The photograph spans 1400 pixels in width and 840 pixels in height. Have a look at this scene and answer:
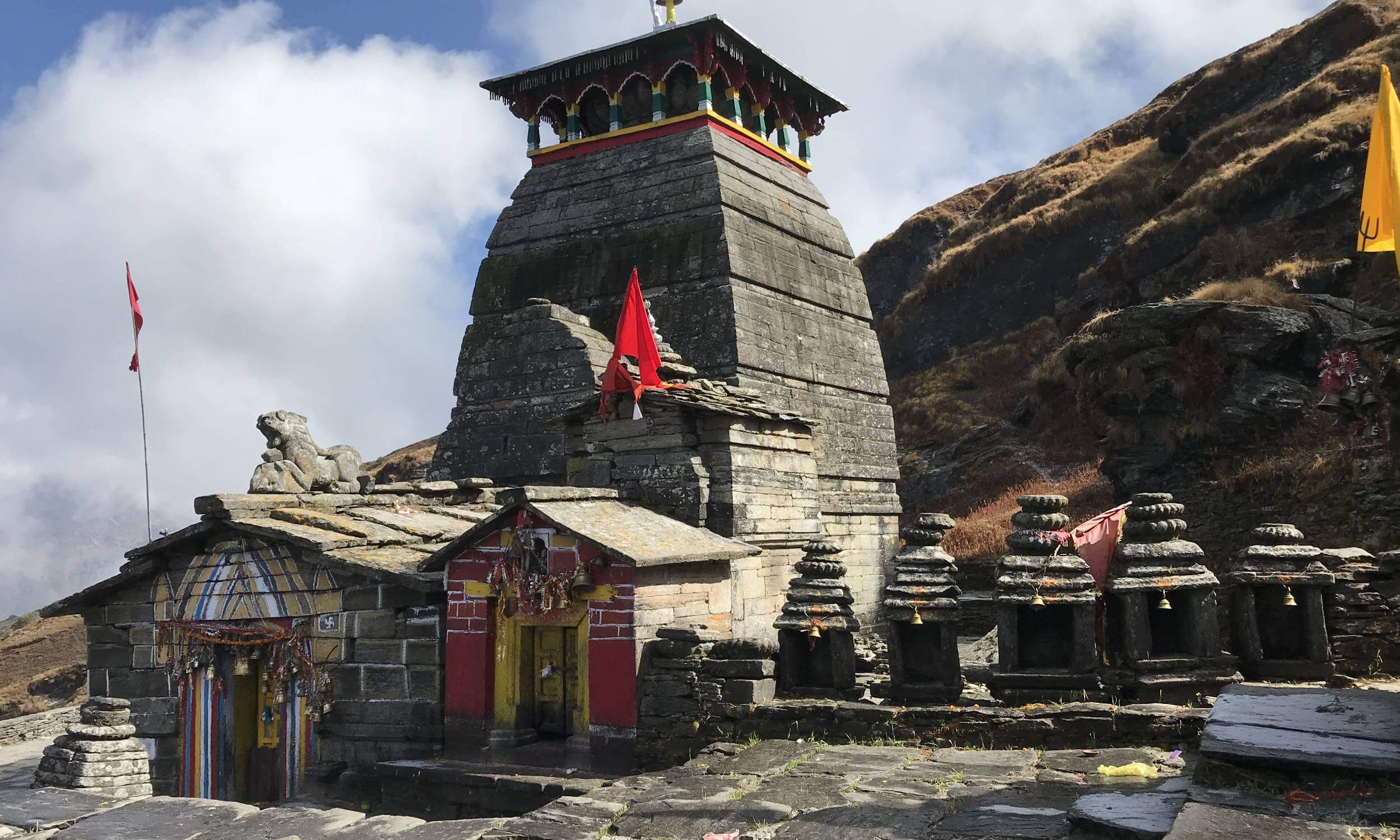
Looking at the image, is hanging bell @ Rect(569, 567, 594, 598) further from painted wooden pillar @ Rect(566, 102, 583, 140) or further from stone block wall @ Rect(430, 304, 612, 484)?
painted wooden pillar @ Rect(566, 102, 583, 140)

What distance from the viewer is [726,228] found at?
19.1 meters

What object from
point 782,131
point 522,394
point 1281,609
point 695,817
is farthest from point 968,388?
point 695,817

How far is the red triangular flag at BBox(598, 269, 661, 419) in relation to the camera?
15.1 metres

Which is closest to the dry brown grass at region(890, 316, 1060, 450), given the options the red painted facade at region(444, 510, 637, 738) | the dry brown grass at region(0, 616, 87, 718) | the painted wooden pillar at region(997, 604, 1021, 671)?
the dry brown grass at region(0, 616, 87, 718)

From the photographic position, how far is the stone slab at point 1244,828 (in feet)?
15.5

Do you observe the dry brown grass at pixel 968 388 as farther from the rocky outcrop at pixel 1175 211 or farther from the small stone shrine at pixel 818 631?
the small stone shrine at pixel 818 631

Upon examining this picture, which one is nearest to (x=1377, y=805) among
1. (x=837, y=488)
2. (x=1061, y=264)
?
(x=837, y=488)

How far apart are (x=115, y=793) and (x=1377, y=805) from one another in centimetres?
1149

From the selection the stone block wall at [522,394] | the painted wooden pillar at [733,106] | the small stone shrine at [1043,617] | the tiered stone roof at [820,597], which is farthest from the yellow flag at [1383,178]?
the painted wooden pillar at [733,106]

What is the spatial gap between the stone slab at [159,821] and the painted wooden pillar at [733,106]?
1593 cm

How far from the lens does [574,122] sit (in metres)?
22.2

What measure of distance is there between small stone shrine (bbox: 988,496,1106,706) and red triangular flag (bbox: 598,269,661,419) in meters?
6.34

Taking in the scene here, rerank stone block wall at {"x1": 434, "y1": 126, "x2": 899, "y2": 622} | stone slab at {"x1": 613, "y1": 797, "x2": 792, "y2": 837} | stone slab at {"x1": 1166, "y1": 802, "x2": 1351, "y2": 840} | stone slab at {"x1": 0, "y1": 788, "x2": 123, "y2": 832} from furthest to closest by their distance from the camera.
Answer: stone block wall at {"x1": 434, "y1": 126, "x2": 899, "y2": 622}
stone slab at {"x1": 0, "y1": 788, "x2": 123, "y2": 832}
stone slab at {"x1": 613, "y1": 797, "x2": 792, "y2": 837}
stone slab at {"x1": 1166, "y1": 802, "x2": 1351, "y2": 840}

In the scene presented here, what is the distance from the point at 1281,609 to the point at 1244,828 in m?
6.50
